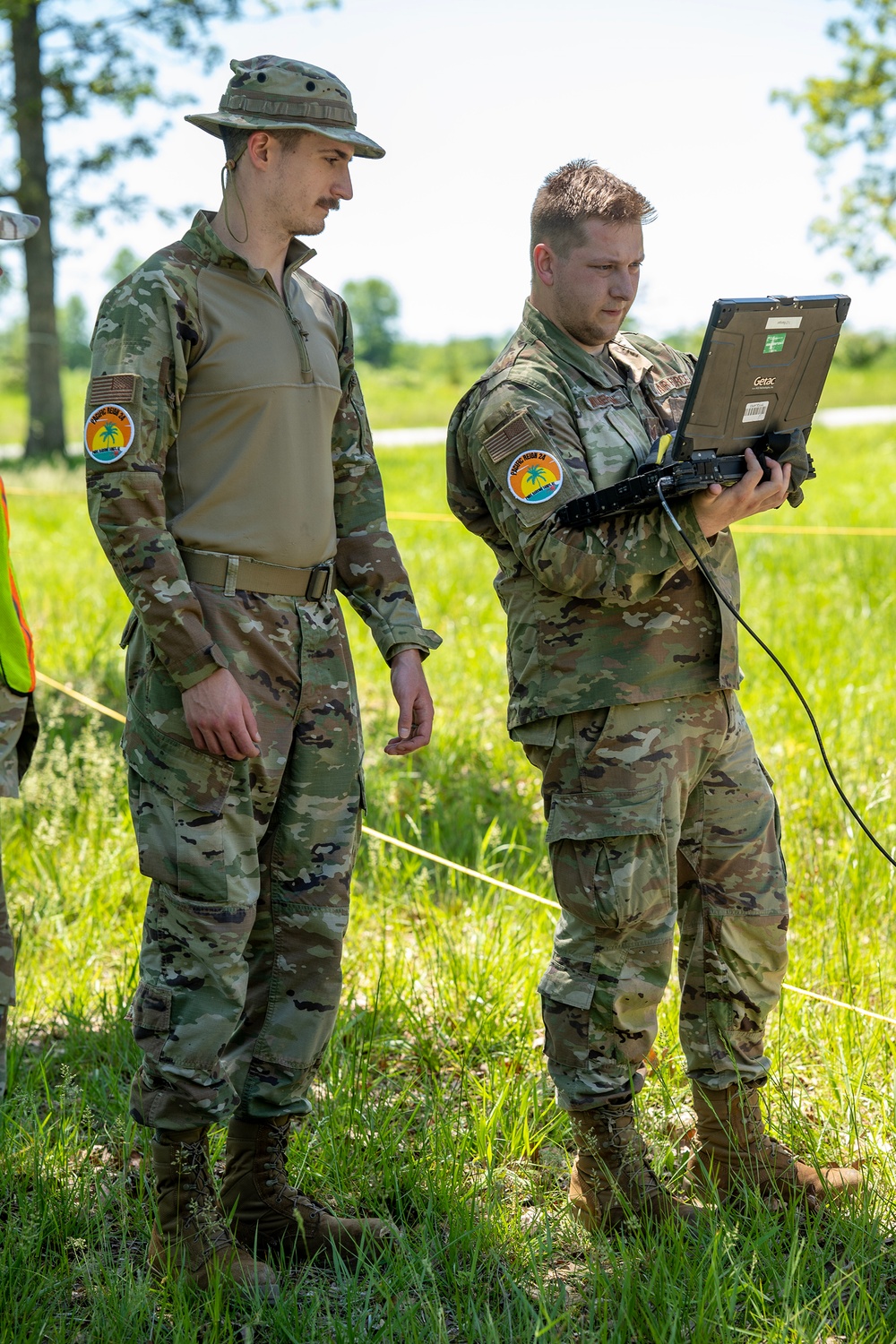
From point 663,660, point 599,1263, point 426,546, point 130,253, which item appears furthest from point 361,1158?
point 130,253

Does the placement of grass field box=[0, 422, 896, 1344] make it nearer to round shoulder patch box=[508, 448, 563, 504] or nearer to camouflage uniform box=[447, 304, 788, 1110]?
camouflage uniform box=[447, 304, 788, 1110]

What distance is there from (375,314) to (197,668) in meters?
55.7

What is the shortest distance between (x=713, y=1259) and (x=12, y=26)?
2033 cm

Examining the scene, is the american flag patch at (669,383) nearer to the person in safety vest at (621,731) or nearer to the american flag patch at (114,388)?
the person in safety vest at (621,731)

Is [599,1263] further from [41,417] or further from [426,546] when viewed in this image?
[41,417]

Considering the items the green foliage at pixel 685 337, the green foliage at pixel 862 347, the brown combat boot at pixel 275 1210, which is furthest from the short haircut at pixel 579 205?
the green foliage at pixel 862 347

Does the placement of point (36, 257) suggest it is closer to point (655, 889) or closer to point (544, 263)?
point (544, 263)

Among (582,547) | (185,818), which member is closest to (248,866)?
(185,818)

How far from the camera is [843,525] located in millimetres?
9656

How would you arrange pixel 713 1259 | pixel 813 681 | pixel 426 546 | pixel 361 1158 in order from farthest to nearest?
pixel 426 546
pixel 813 681
pixel 361 1158
pixel 713 1259

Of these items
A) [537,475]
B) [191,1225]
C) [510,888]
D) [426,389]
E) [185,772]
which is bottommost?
[191,1225]

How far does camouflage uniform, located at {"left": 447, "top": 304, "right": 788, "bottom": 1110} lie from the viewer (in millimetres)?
2594

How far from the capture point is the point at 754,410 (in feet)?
8.16

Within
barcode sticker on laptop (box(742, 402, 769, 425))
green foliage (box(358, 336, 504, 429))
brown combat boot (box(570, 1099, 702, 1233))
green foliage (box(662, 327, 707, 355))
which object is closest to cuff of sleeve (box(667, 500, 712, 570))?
barcode sticker on laptop (box(742, 402, 769, 425))
